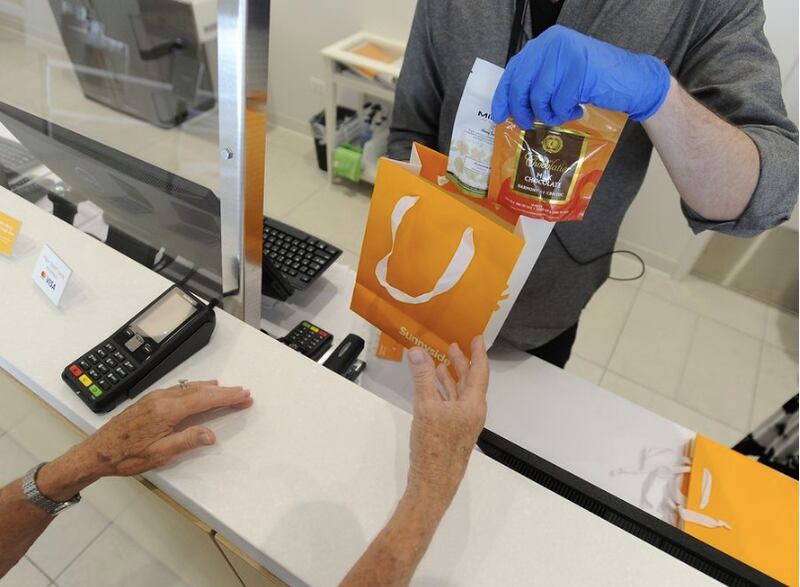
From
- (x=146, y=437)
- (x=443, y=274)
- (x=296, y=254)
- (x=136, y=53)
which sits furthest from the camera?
(x=296, y=254)

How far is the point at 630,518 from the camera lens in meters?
0.60

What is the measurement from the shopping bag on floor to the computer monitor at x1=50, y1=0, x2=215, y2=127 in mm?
415

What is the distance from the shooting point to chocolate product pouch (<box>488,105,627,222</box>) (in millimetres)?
591

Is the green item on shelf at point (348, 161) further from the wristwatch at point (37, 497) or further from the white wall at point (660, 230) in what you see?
the wristwatch at point (37, 497)

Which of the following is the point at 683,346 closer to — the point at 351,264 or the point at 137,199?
the point at 351,264

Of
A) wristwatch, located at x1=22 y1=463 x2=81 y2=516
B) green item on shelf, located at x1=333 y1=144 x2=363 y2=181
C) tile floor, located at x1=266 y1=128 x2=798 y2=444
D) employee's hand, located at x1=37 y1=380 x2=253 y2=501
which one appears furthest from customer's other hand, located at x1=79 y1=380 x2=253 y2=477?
green item on shelf, located at x1=333 y1=144 x2=363 y2=181

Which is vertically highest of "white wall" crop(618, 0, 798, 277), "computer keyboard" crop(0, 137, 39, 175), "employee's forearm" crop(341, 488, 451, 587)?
"employee's forearm" crop(341, 488, 451, 587)

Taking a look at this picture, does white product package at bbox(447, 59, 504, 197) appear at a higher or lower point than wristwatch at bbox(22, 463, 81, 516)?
higher

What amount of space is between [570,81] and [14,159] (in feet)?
3.53

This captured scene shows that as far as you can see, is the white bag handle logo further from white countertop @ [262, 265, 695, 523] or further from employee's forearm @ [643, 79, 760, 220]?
employee's forearm @ [643, 79, 760, 220]

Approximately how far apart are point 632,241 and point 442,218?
210 cm

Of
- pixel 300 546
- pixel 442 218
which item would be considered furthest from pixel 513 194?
pixel 300 546

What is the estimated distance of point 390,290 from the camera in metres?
0.75

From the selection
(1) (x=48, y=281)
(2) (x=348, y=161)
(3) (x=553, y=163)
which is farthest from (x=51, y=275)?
(2) (x=348, y=161)
